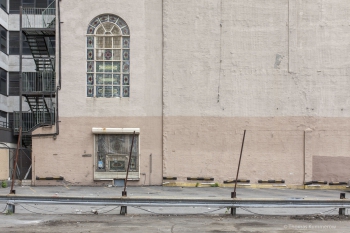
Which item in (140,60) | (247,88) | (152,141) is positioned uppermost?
(140,60)

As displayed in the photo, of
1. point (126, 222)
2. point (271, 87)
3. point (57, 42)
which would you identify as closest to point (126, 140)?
point (57, 42)

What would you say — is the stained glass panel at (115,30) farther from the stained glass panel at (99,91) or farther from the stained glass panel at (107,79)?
the stained glass panel at (99,91)

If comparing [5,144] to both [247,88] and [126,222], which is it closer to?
[247,88]

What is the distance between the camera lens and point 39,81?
23562mm

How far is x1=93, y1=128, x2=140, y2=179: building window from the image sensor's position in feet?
73.3

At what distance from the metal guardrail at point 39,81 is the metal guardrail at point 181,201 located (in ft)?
38.3

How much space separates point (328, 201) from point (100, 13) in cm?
1539

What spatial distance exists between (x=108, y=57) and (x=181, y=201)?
41.0ft

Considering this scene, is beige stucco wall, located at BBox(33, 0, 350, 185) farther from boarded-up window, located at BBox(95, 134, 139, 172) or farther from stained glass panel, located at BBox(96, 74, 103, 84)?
stained glass panel, located at BBox(96, 74, 103, 84)

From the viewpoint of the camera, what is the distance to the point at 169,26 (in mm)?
22734

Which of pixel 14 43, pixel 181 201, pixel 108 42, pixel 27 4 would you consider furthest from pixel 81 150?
pixel 27 4

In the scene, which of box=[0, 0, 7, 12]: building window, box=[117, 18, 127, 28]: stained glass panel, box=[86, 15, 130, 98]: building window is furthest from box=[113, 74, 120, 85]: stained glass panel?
box=[0, 0, 7, 12]: building window

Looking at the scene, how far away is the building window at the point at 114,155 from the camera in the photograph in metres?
22.3

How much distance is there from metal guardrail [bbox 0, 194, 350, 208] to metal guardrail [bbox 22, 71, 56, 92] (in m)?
11.7
